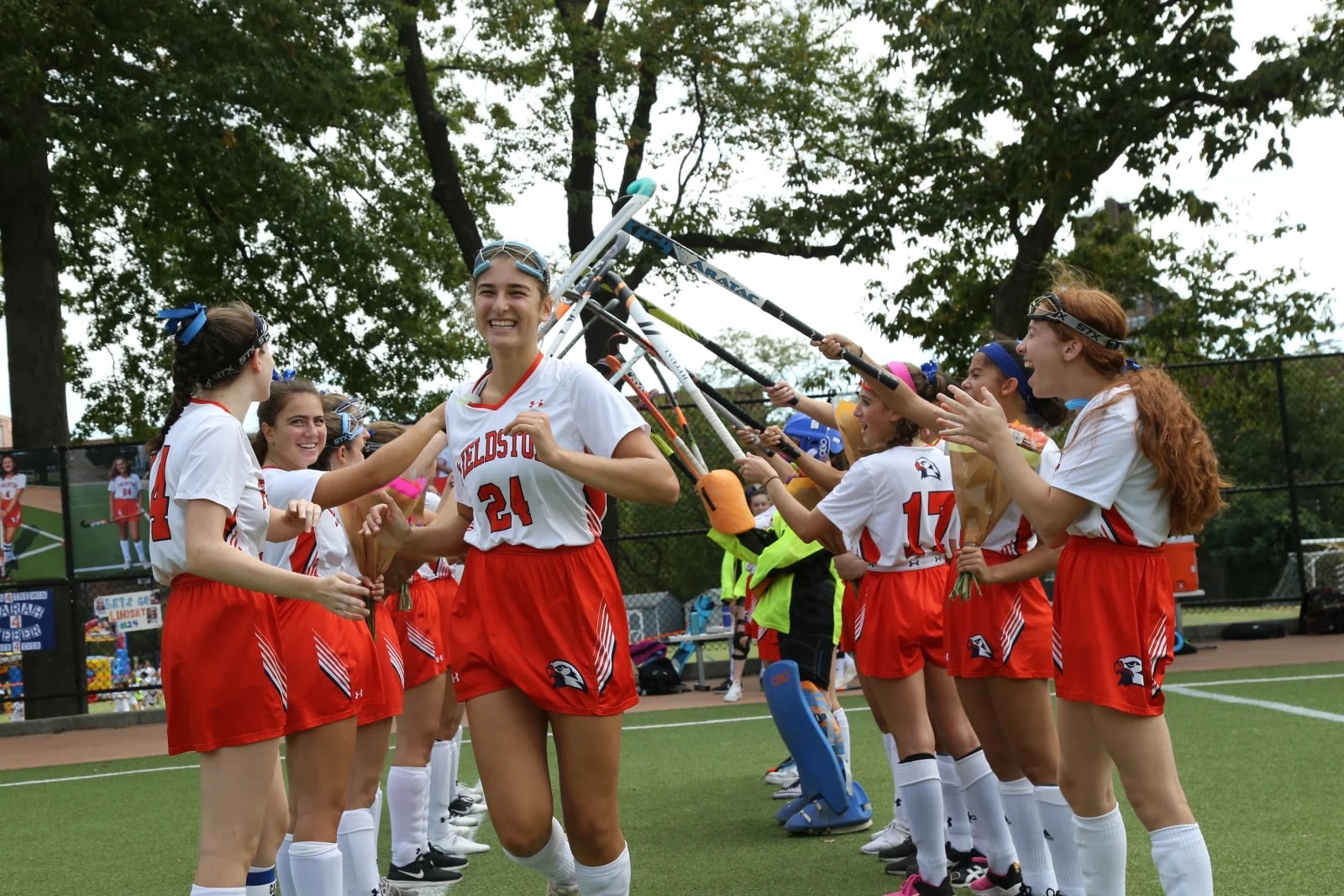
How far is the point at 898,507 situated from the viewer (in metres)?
5.22

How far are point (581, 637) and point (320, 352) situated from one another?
1541 cm

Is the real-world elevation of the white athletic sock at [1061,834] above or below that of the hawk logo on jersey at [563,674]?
below

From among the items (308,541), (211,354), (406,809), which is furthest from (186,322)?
(406,809)

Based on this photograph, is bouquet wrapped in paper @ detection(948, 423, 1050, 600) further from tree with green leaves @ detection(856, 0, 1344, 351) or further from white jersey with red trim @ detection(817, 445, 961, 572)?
tree with green leaves @ detection(856, 0, 1344, 351)

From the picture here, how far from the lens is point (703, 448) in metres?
13.8

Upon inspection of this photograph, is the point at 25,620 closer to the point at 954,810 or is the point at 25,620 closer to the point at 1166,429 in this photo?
the point at 954,810

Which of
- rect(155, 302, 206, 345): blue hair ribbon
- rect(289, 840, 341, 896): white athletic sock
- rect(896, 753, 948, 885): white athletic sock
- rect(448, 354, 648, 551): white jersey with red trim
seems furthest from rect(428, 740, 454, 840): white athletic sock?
rect(155, 302, 206, 345): blue hair ribbon

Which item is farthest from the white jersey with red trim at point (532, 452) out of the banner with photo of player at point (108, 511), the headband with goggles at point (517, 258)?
the banner with photo of player at point (108, 511)

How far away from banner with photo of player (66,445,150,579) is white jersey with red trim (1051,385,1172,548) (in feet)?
38.6

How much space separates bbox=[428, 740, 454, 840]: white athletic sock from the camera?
22.2 ft

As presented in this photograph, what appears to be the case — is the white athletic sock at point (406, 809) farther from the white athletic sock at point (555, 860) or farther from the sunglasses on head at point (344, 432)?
the white athletic sock at point (555, 860)

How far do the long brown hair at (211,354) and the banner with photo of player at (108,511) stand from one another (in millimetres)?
10454

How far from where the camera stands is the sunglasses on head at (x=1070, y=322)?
3762 millimetres

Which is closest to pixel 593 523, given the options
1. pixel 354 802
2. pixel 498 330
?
pixel 498 330
